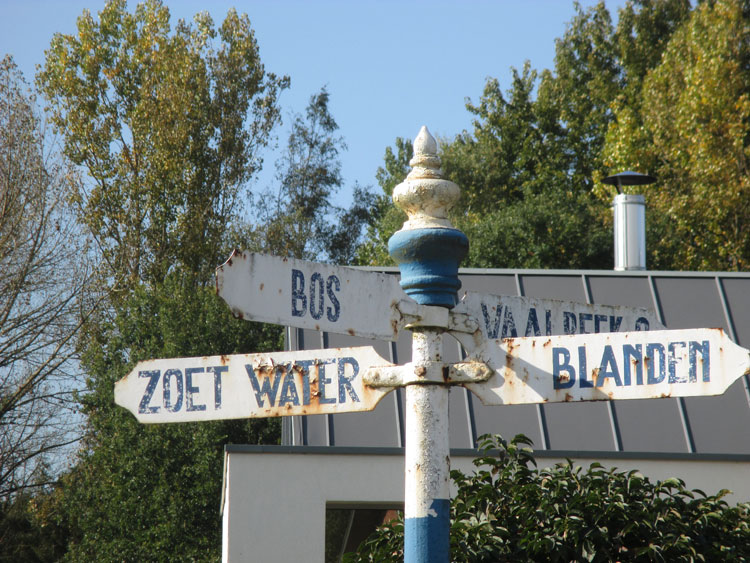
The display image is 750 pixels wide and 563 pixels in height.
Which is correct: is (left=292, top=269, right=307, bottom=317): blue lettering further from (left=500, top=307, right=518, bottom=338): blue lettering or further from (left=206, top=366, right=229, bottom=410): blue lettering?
(left=500, top=307, right=518, bottom=338): blue lettering

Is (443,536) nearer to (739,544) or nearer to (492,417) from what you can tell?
(739,544)

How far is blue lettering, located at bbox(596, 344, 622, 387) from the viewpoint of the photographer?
3740 millimetres

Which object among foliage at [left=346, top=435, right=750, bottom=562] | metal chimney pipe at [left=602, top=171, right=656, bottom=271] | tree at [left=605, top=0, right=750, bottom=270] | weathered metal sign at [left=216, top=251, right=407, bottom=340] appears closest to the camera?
weathered metal sign at [left=216, top=251, right=407, bottom=340]

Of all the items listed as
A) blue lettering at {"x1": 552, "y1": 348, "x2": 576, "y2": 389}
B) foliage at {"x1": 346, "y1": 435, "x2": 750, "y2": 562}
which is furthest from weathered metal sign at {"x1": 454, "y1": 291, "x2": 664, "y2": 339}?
foliage at {"x1": 346, "y1": 435, "x2": 750, "y2": 562}

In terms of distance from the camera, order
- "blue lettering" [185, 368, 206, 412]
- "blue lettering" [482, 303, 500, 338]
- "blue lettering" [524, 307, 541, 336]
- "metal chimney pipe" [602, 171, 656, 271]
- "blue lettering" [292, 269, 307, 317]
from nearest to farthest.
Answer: "blue lettering" [292, 269, 307, 317] < "blue lettering" [185, 368, 206, 412] < "blue lettering" [482, 303, 500, 338] < "blue lettering" [524, 307, 541, 336] < "metal chimney pipe" [602, 171, 656, 271]

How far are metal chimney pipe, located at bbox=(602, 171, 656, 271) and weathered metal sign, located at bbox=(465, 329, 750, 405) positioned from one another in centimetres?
1079

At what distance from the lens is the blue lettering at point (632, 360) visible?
3695 mm

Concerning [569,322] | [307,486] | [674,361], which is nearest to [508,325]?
[569,322]

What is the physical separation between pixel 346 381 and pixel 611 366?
1024 millimetres

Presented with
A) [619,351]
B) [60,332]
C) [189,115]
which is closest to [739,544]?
[619,351]

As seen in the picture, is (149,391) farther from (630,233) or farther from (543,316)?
(630,233)

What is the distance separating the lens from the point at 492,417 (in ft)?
33.3

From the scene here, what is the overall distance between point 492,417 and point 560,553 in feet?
14.7

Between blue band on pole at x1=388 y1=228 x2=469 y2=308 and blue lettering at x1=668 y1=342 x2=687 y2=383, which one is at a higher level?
blue band on pole at x1=388 y1=228 x2=469 y2=308
